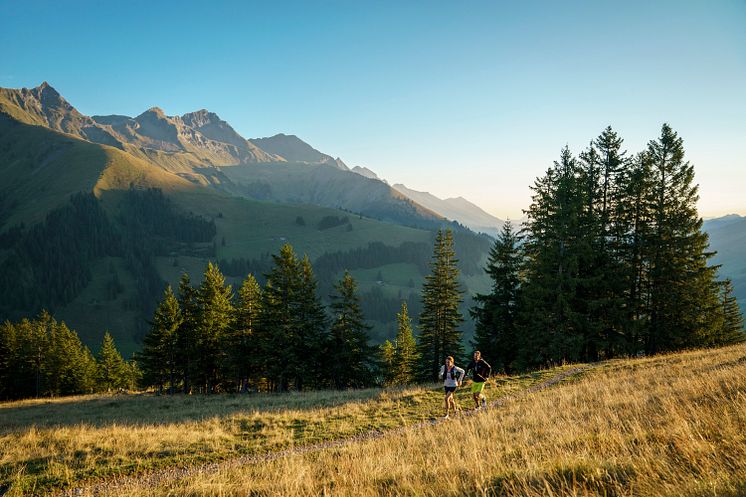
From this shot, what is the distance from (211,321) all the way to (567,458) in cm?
4105

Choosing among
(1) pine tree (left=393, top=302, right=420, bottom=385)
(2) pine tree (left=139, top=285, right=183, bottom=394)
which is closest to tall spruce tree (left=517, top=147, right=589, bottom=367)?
(1) pine tree (left=393, top=302, right=420, bottom=385)

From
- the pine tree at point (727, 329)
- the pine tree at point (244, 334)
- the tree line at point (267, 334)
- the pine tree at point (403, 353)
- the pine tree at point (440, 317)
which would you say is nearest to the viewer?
the pine tree at point (727, 329)

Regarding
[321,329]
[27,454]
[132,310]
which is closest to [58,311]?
[132,310]

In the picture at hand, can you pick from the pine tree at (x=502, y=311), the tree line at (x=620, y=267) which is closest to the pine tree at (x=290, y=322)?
the pine tree at (x=502, y=311)

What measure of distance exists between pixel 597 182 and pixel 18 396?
88420 millimetres

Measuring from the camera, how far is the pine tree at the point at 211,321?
131 ft

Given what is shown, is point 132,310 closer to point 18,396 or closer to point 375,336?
point 375,336

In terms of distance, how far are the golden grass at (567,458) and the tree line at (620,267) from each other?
639 inches

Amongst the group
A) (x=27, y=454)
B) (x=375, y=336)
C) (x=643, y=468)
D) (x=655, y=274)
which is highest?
(x=655, y=274)

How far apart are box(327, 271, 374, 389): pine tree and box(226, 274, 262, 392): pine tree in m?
8.22

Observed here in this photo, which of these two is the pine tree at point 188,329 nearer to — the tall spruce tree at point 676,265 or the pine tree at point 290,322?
the pine tree at point 290,322

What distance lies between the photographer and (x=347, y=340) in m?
38.7

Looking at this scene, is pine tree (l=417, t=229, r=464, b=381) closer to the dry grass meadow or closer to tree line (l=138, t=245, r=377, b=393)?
tree line (l=138, t=245, r=377, b=393)

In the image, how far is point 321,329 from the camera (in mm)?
38250
